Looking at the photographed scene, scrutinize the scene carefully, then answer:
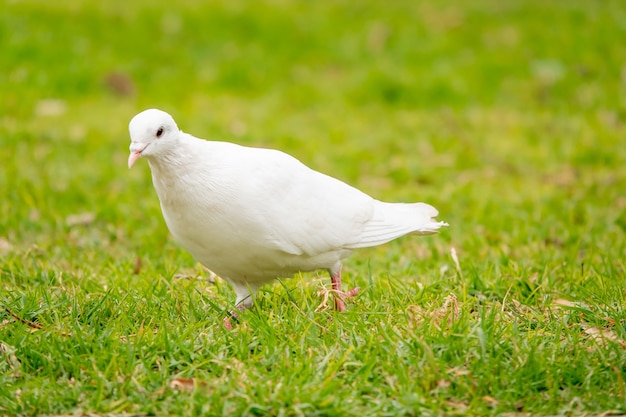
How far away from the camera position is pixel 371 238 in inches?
153

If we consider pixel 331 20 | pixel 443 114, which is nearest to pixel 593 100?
pixel 443 114

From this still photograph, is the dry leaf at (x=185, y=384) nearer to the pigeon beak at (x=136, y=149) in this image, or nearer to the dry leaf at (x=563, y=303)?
the pigeon beak at (x=136, y=149)

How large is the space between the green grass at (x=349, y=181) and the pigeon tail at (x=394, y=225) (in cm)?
22

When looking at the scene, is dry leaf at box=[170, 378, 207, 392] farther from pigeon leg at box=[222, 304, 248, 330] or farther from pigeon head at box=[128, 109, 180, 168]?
pigeon head at box=[128, 109, 180, 168]

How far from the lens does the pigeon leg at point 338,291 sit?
12.2ft

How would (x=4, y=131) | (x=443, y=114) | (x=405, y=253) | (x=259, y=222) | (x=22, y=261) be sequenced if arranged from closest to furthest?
1. (x=259, y=222)
2. (x=22, y=261)
3. (x=405, y=253)
4. (x=4, y=131)
5. (x=443, y=114)

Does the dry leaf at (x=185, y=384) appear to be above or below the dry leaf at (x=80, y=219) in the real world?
below

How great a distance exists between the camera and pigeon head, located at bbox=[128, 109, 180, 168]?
3365 millimetres

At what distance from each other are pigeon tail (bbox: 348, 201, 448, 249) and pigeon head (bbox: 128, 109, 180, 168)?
38.0 inches

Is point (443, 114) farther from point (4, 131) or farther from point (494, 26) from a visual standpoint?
point (4, 131)

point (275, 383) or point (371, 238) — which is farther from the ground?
point (371, 238)

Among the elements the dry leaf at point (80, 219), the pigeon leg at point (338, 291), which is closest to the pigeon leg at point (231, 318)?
the pigeon leg at point (338, 291)

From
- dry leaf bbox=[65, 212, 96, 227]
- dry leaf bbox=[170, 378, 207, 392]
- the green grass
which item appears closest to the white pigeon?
the green grass

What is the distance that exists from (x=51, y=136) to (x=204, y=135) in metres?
1.30
